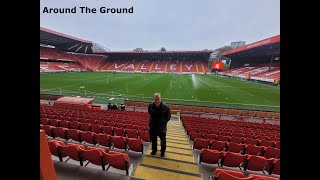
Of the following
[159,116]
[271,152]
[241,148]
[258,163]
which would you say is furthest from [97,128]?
[271,152]

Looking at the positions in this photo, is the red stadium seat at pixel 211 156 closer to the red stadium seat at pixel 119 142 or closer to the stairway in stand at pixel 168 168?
the stairway in stand at pixel 168 168

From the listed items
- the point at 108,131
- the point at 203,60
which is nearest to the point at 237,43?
the point at 203,60

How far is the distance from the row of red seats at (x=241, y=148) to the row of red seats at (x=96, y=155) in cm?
286

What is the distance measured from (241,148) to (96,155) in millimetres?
4430

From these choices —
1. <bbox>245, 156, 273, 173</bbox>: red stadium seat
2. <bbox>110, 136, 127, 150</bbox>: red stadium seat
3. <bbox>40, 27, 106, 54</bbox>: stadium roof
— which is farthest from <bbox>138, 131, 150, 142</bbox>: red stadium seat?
<bbox>40, 27, 106, 54</bbox>: stadium roof

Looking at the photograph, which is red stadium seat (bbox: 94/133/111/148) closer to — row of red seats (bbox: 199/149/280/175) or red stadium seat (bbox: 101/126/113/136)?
red stadium seat (bbox: 101/126/113/136)

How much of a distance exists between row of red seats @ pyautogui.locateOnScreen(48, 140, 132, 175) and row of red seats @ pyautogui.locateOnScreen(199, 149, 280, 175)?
2.10 m

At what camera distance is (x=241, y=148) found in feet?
19.1

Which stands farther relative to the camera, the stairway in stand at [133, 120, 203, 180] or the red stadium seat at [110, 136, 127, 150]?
the red stadium seat at [110, 136, 127, 150]

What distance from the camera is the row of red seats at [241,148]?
5.52 meters

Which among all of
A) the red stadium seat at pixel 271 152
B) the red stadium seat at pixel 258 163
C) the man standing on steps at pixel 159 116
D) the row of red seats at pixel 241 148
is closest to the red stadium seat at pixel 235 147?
the row of red seats at pixel 241 148

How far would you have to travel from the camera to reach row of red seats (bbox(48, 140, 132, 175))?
404 centimetres
